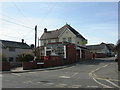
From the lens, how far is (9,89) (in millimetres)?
11125

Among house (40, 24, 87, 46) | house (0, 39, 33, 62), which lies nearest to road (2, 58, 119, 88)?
house (0, 39, 33, 62)

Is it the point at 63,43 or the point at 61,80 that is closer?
the point at 61,80

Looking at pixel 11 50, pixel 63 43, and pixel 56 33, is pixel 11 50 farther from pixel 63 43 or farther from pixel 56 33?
pixel 56 33

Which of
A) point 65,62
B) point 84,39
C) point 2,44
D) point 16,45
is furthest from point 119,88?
point 84,39

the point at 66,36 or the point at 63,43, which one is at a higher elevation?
the point at 66,36

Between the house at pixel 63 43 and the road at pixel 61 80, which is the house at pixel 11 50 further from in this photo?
the road at pixel 61 80

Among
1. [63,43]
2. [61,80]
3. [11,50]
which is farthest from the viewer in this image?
[11,50]

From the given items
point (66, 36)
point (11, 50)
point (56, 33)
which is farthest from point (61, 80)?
point (56, 33)

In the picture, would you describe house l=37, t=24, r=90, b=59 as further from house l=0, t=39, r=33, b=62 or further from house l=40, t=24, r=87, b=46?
house l=0, t=39, r=33, b=62

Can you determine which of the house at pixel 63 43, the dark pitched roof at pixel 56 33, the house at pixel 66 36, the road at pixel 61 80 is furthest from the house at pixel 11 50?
the road at pixel 61 80

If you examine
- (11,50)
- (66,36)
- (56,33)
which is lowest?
(11,50)

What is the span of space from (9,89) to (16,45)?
1615 inches

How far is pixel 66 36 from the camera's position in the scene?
56250 mm

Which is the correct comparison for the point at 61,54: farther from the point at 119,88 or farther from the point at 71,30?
the point at 119,88
